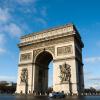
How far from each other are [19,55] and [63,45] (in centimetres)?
1268

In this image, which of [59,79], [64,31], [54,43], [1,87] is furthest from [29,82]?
[1,87]

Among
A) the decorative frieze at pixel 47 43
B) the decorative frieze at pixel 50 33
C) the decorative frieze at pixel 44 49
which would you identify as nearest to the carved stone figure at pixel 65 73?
the decorative frieze at pixel 44 49

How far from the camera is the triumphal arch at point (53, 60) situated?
1385 inches

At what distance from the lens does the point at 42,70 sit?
4425 cm

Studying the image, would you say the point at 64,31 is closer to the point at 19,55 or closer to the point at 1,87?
the point at 19,55

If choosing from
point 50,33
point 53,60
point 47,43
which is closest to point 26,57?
point 47,43

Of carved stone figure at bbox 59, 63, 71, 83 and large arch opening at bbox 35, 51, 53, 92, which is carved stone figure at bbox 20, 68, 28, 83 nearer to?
large arch opening at bbox 35, 51, 53, 92

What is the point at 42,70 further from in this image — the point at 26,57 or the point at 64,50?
the point at 64,50

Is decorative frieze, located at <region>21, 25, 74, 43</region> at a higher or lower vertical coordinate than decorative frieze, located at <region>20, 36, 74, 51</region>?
higher

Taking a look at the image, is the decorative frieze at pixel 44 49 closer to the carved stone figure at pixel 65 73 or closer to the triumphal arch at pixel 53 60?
the triumphal arch at pixel 53 60

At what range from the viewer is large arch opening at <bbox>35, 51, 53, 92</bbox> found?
41.2m

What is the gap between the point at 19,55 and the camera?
44.4 m

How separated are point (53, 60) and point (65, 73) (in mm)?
4311

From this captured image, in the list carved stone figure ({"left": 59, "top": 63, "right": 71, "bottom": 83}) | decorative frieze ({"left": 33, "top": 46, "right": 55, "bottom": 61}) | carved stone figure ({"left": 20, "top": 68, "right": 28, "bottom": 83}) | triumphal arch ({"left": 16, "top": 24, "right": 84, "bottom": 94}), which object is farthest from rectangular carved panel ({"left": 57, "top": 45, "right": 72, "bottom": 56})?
carved stone figure ({"left": 20, "top": 68, "right": 28, "bottom": 83})
